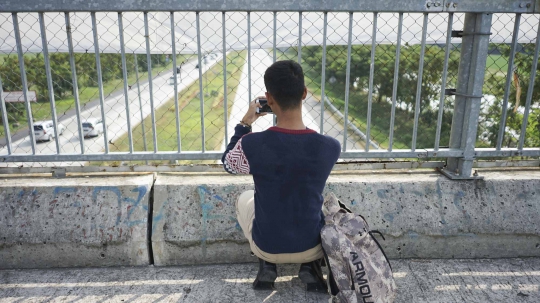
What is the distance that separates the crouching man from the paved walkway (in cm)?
45

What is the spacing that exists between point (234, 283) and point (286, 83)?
156cm

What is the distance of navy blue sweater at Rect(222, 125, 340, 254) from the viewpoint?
225 cm

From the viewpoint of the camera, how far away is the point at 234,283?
2.94m

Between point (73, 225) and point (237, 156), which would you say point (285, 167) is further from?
point (73, 225)

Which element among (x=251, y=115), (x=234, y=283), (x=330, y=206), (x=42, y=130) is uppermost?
(x=251, y=115)

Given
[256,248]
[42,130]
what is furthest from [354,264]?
[42,130]

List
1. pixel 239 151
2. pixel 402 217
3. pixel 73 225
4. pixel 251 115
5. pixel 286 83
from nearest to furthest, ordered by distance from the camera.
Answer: pixel 286 83 → pixel 239 151 → pixel 251 115 → pixel 73 225 → pixel 402 217

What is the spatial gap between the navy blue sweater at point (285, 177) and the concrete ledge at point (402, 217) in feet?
2.46

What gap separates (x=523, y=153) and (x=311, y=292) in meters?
2.14

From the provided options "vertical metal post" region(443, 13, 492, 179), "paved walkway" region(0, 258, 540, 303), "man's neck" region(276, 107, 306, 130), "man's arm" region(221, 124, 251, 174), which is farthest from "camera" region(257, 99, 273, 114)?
"vertical metal post" region(443, 13, 492, 179)

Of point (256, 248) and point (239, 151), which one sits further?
point (256, 248)

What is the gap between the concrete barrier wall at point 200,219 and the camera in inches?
123

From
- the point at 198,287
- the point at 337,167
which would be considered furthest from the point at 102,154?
the point at 337,167

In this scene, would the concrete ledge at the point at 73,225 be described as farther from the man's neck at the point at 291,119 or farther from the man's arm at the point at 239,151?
the man's neck at the point at 291,119
